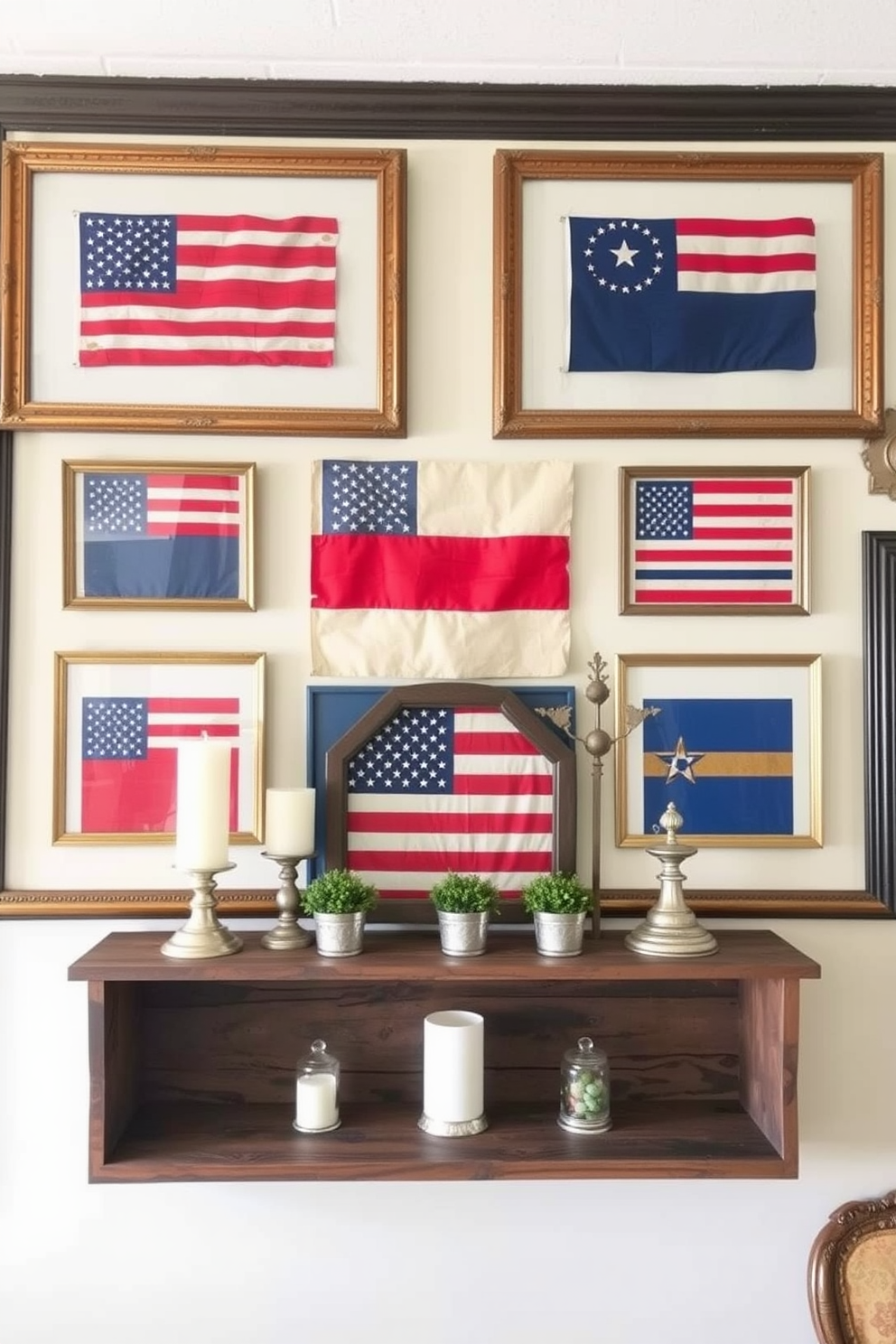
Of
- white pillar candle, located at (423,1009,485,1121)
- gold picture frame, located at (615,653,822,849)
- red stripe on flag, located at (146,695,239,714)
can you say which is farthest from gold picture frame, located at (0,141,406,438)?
white pillar candle, located at (423,1009,485,1121)

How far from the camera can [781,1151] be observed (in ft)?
5.15

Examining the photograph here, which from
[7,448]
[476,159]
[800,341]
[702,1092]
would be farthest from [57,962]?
[800,341]

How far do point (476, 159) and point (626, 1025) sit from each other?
1659mm

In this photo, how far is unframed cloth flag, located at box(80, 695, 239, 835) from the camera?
177cm

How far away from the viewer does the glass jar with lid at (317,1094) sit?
1.65 metres

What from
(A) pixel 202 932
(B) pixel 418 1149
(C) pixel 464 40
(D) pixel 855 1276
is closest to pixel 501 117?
(C) pixel 464 40

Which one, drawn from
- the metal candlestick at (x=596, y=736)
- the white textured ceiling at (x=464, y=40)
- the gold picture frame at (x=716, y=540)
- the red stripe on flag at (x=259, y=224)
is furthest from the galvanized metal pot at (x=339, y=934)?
the white textured ceiling at (x=464, y=40)

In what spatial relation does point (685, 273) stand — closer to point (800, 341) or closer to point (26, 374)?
point (800, 341)

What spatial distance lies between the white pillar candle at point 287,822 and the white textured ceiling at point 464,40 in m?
1.34

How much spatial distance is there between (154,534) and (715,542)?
106 centimetres

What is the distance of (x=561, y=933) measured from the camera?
160 centimetres

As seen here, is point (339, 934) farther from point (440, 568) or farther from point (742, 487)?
point (742, 487)

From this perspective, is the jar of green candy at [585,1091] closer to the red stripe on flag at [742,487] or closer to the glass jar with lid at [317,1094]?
the glass jar with lid at [317,1094]

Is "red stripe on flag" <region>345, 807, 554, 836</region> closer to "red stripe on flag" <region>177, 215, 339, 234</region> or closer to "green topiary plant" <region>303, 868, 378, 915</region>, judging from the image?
"green topiary plant" <region>303, 868, 378, 915</region>
